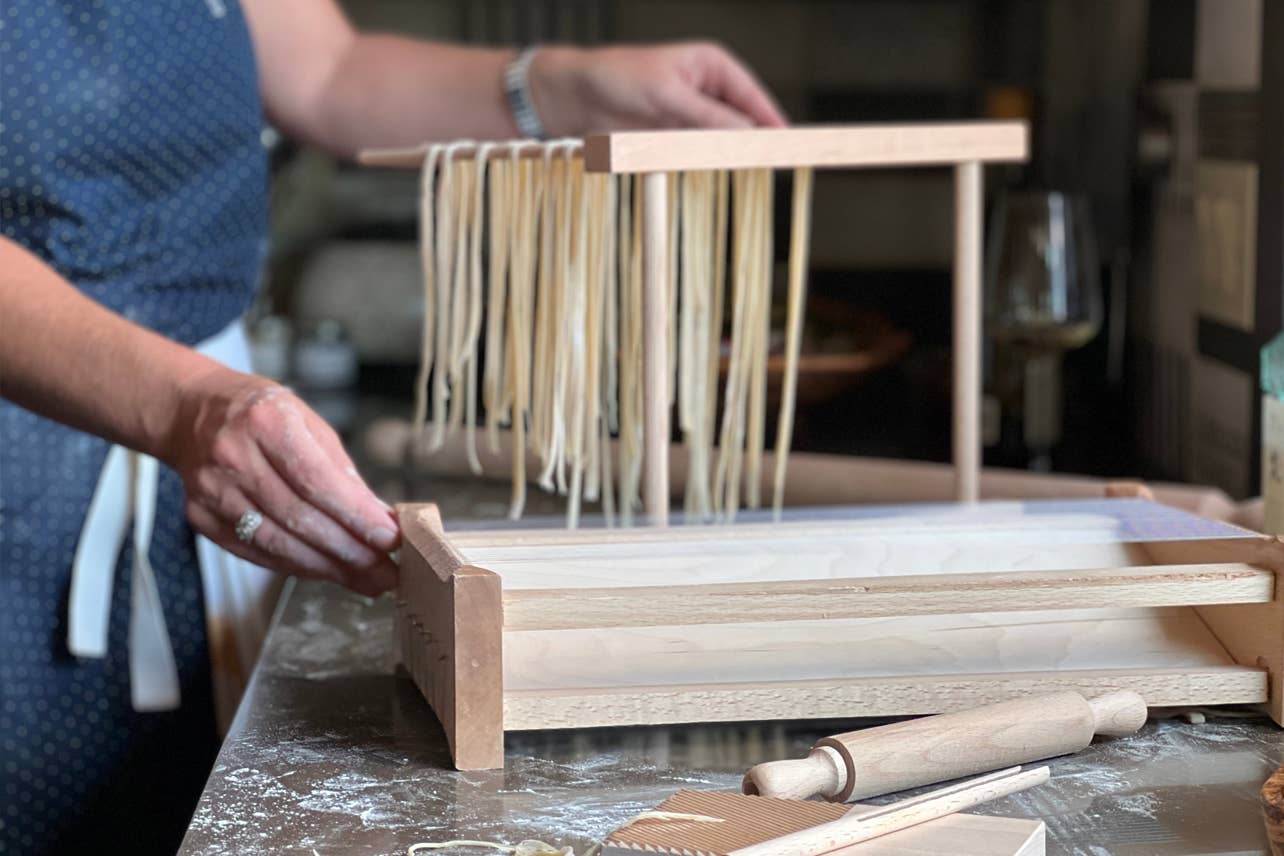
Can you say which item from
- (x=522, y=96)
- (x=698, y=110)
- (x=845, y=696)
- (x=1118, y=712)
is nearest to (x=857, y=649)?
(x=845, y=696)

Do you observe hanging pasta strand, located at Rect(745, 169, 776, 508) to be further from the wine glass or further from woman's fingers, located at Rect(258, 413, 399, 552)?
the wine glass

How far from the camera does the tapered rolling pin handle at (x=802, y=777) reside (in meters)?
0.72

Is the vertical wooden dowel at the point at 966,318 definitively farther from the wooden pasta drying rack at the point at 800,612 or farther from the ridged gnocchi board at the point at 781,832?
the ridged gnocchi board at the point at 781,832

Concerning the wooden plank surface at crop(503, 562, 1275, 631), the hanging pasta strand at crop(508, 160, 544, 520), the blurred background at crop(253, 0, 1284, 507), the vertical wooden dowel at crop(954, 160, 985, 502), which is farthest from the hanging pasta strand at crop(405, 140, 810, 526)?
the blurred background at crop(253, 0, 1284, 507)

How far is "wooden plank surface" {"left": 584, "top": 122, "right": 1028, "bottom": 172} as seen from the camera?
0.97m

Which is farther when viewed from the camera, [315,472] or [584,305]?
[584,305]

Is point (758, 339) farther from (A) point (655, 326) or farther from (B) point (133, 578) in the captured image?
(B) point (133, 578)

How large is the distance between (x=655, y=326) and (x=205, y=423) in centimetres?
30

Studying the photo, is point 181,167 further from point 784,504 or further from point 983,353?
point 983,353

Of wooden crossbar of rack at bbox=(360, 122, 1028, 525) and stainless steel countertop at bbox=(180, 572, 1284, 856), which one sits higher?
wooden crossbar of rack at bbox=(360, 122, 1028, 525)

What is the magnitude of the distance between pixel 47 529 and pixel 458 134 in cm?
60

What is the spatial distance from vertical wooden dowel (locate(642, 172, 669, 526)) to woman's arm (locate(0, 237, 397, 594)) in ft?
0.63

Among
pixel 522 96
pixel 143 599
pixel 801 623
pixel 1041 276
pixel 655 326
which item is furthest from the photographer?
pixel 1041 276

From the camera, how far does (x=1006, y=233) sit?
5.62 feet
